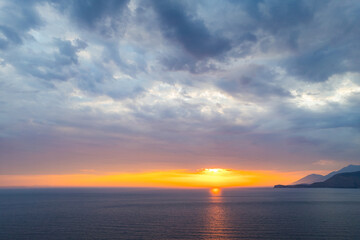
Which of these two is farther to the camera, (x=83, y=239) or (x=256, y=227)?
(x=256, y=227)

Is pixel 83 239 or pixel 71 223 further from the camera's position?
pixel 71 223

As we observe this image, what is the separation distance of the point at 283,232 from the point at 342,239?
11.5 metres

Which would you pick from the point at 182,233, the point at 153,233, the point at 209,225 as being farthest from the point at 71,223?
the point at 209,225

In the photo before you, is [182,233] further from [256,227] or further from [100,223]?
[100,223]

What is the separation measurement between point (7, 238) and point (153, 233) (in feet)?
102

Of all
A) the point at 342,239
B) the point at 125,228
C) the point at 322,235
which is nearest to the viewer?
the point at 342,239

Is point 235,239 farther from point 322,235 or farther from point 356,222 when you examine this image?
point 356,222

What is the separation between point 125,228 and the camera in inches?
2456

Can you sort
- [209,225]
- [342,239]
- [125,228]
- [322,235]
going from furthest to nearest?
[209,225]
[125,228]
[322,235]
[342,239]

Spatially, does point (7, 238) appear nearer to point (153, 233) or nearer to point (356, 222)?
point (153, 233)

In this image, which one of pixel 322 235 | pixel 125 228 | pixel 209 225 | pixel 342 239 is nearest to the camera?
pixel 342 239

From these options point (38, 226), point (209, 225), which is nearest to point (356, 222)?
point (209, 225)

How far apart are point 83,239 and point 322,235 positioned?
51564mm

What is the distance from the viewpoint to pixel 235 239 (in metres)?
51.6
